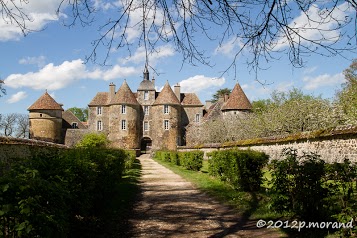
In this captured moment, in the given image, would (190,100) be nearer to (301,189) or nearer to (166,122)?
(166,122)

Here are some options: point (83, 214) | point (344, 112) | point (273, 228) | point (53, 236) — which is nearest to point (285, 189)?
point (273, 228)

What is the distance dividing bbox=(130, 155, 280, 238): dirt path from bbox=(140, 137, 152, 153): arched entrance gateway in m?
42.4

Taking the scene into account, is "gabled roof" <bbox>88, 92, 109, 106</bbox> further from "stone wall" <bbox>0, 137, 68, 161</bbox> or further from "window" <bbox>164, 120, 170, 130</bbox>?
"stone wall" <bbox>0, 137, 68, 161</bbox>

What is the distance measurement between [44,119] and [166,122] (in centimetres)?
1794

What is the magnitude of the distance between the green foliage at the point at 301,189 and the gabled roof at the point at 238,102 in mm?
39051

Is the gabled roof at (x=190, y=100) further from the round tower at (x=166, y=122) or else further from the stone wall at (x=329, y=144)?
the stone wall at (x=329, y=144)

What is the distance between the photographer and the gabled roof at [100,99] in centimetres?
5359

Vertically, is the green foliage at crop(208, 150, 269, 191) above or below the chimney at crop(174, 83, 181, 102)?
below

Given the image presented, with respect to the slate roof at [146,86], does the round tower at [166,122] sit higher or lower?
lower

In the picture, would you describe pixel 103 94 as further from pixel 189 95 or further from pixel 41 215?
pixel 41 215

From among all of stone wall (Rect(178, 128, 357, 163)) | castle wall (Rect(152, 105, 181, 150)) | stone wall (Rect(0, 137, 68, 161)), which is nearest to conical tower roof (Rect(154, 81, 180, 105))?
castle wall (Rect(152, 105, 181, 150))

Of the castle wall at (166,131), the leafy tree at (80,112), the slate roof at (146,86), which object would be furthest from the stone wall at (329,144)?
the leafy tree at (80,112)

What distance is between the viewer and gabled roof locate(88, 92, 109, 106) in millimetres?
53594

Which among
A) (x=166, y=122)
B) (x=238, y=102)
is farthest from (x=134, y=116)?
(x=238, y=102)
